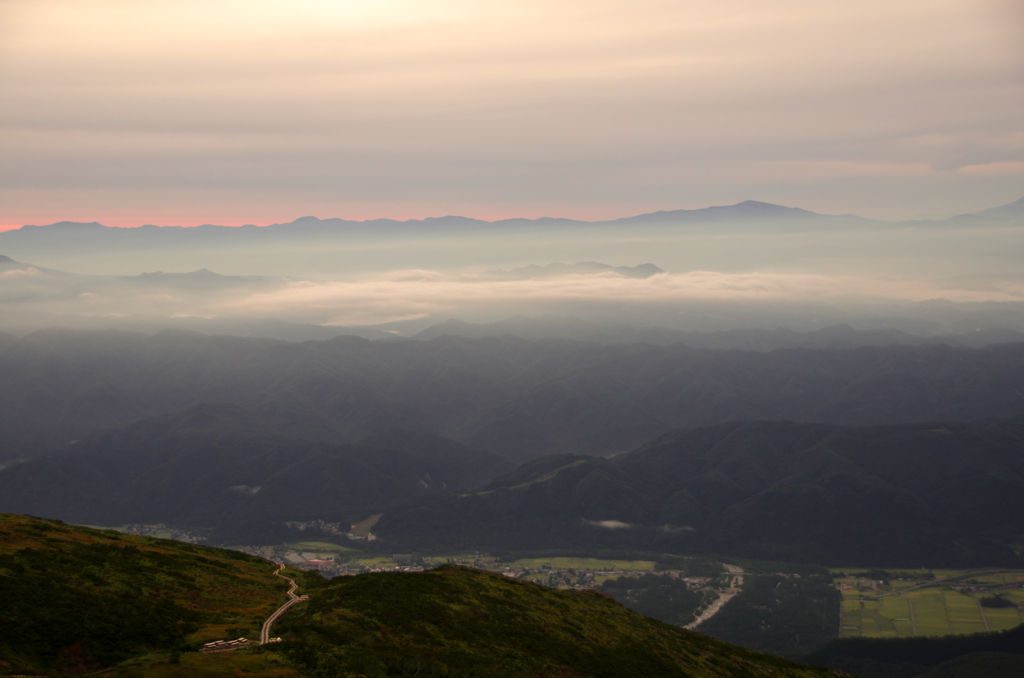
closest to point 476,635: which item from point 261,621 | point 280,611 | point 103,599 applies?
point 280,611

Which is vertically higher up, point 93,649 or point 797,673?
point 93,649

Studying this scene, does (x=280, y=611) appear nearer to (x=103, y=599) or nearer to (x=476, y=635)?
(x=103, y=599)

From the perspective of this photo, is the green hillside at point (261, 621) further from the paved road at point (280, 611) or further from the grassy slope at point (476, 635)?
the paved road at point (280, 611)

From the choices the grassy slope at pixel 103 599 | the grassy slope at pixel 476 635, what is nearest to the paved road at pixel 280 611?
the grassy slope at pixel 103 599

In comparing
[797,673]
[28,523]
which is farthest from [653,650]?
[28,523]

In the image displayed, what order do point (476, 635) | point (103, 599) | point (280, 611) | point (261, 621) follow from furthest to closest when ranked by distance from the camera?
point (476, 635) < point (280, 611) < point (261, 621) < point (103, 599)

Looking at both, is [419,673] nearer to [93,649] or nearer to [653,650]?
[93,649]
